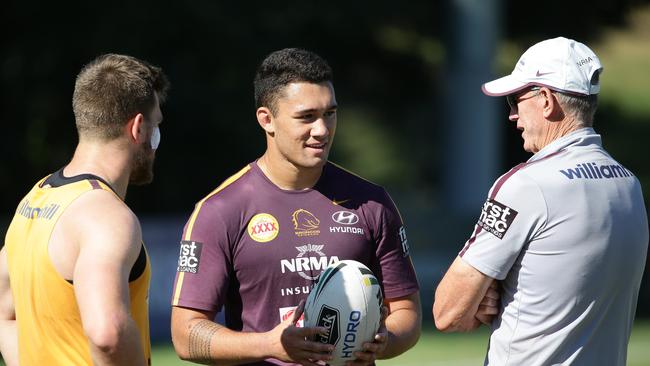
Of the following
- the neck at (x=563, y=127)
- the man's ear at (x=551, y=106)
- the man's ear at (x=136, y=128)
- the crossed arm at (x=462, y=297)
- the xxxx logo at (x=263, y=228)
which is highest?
the man's ear at (x=551, y=106)

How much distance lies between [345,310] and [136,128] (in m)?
1.24

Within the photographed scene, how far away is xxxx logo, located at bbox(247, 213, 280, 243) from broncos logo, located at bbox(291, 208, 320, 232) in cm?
10

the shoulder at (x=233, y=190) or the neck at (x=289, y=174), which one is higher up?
the neck at (x=289, y=174)

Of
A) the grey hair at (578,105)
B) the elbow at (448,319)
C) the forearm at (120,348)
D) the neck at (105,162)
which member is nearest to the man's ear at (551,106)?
the grey hair at (578,105)

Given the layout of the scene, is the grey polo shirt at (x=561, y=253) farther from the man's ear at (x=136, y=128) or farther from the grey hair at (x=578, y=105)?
the man's ear at (x=136, y=128)

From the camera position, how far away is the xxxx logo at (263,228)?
17.3 feet

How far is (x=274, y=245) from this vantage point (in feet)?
17.2

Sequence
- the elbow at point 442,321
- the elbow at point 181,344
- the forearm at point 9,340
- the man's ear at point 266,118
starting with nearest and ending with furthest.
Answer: the elbow at point 442,321 → the forearm at point 9,340 → the elbow at point 181,344 → the man's ear at point 266,118

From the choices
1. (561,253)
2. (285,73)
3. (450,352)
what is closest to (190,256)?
(285,73)

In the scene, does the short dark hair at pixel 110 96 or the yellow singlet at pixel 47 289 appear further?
the short dark hair at pixel 110 96

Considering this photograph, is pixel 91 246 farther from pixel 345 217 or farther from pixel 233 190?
pixel 345 217

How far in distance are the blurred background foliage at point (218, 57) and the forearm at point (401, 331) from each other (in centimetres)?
1221

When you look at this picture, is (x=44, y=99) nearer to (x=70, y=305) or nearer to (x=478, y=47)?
(x=478, y=47)

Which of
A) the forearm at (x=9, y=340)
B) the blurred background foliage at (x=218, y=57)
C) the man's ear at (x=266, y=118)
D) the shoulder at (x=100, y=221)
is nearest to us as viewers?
the shoulder at (x=100, y=221)
